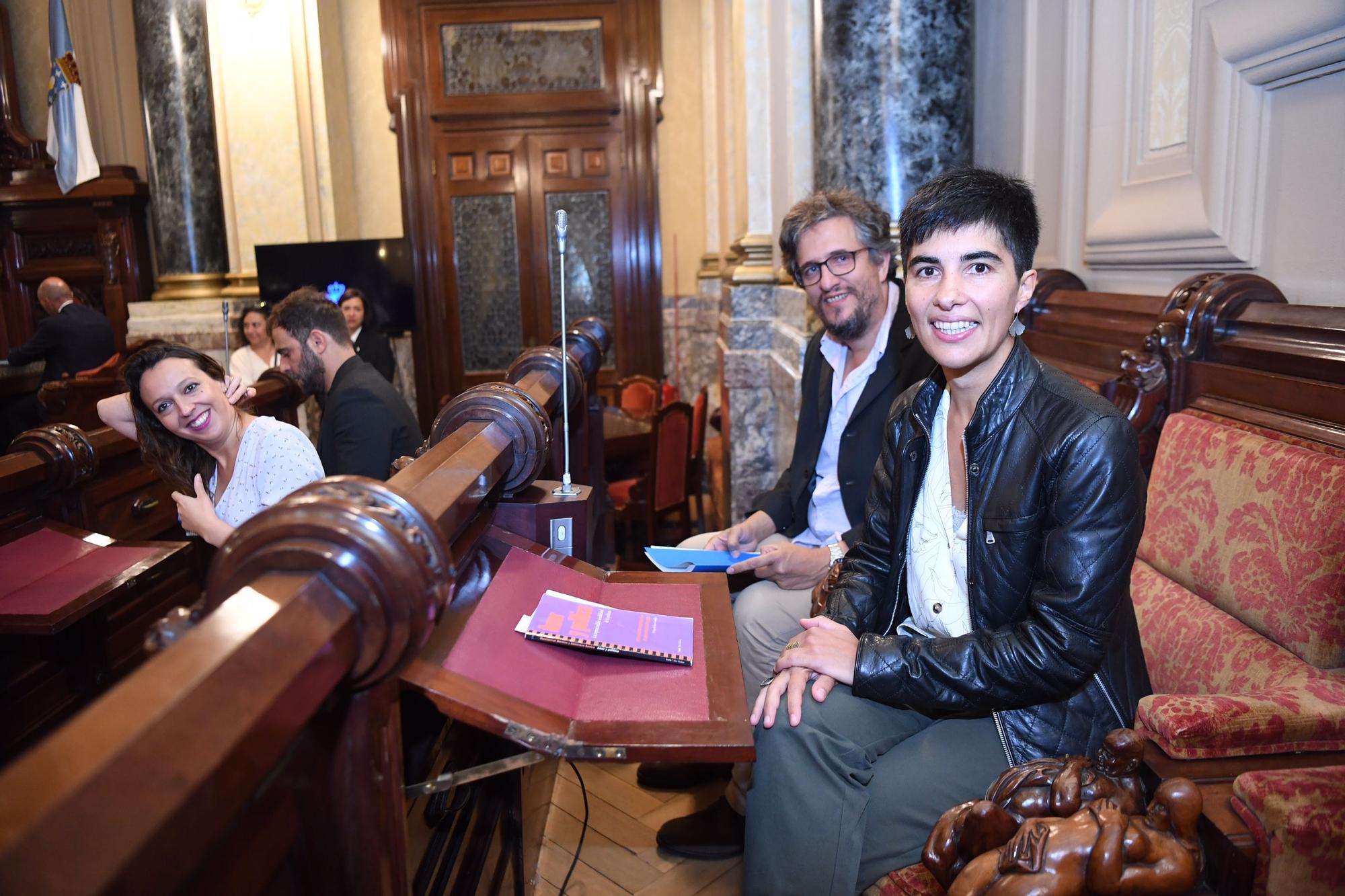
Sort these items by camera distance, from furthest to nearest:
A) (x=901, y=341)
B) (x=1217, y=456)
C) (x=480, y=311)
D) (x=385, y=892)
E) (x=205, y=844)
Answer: (x=480, y=311), (x=901, y=341), (x=1217, y=456), (x=385, y=892), (x=205, y=844)

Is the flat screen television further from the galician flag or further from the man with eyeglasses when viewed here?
the man with eyeglasses

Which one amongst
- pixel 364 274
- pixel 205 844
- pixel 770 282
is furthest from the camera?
pixel 364 274

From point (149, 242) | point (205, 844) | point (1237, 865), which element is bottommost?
point (1237, 865)

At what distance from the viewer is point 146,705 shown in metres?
0.64

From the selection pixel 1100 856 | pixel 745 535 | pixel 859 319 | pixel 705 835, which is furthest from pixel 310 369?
pixel 1100 856

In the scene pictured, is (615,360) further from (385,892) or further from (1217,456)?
(385,892)

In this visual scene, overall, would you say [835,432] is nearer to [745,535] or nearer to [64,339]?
[745,535]

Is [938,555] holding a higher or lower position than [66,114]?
lower

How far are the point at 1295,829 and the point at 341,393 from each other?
2.78 metres

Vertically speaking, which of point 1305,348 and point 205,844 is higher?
point 1305,348

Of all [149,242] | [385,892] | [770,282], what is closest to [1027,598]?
[385,892]

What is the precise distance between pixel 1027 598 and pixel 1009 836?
0.48 metres

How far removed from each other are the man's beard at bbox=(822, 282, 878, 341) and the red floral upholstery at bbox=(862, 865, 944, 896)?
154 centimetres

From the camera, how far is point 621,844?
233 cm
